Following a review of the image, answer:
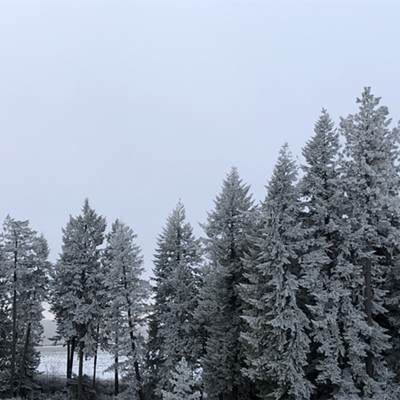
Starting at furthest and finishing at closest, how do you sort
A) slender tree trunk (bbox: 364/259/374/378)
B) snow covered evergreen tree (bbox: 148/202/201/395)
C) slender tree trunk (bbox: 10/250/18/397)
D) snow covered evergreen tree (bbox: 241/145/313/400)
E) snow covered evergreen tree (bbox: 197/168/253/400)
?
slender tree trunk (bbox: 10/250/18/397), snow covered evergreen tree (bbox: 148/202/201/395), snow covered evergreen tree (bbox: 197/168/253/400), slender tree trunk (bbox: 364/259/374/378), snow covered evergreen tree (bbox: 241/145/313/400)

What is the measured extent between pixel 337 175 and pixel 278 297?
7248 mm

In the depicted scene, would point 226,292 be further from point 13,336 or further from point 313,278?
point 13,336

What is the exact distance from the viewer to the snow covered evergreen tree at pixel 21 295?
38.4 m

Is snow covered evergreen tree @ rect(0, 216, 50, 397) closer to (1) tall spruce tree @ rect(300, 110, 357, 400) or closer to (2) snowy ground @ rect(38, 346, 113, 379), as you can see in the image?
(2) snowy ground @ rect(38, 346, 113, 379)

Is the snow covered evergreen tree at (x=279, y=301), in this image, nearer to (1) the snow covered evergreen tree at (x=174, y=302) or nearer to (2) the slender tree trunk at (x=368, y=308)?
(2) the slender tree trunk at (x=368, y=308)

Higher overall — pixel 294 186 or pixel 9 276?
pixel 294 186

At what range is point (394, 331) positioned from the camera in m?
25.4

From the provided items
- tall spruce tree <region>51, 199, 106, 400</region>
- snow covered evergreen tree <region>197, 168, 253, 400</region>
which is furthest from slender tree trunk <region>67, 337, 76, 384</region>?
snow covered evergreen tree <region>197, 168, 253, 400</region>

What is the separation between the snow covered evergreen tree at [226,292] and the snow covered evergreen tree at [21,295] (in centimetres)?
1656

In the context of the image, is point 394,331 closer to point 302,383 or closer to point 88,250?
point 302,383

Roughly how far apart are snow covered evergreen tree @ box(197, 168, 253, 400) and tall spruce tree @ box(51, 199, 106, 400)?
42.7 ft

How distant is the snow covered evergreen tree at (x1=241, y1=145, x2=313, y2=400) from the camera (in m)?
22.7

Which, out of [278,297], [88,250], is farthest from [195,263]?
[278,297]

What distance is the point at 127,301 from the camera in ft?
115
